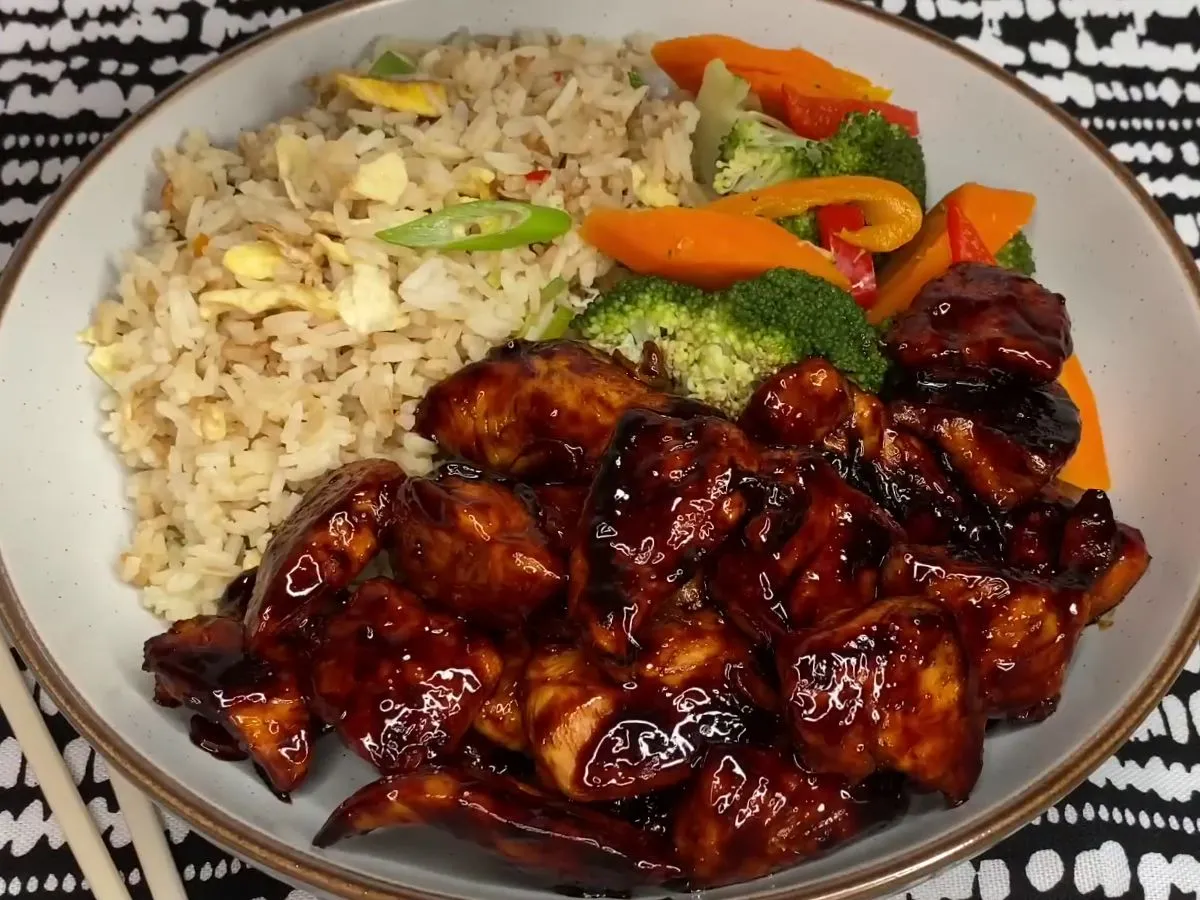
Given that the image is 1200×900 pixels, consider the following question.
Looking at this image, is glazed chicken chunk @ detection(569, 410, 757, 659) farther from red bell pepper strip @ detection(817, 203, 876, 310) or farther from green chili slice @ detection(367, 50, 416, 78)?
green chili slice @ detection(367, 50, 416, 78)

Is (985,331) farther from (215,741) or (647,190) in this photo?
(215,741)

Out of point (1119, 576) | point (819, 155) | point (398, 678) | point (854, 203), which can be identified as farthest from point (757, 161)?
point (398, 678)

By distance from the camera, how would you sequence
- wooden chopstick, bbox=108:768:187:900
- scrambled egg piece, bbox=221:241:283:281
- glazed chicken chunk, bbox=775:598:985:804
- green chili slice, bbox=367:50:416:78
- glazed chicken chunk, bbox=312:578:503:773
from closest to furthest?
glazed chicken chunk, bbox=775:598:985:804 < glazed chicken chunk, bbox=312:578:503:773 < wooden chopstick, bbox=108:768:187:900 < scrambled egg piece, bbox=221:241:283:281 < green chili slice, bbox=367:50:416:78

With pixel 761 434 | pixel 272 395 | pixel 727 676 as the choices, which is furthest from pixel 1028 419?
pixel 272 395

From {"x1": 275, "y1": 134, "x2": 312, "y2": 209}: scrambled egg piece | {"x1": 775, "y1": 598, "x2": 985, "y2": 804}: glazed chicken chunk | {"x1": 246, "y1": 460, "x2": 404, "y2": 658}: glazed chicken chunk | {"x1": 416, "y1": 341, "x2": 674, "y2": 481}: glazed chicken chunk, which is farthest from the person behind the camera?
{"x1": 275, "y1": 134, "x2": 312, "y2": 209}: scrambled egg piece

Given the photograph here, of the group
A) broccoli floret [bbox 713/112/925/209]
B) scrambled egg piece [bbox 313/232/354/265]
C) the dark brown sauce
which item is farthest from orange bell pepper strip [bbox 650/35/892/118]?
the dark brown sauce

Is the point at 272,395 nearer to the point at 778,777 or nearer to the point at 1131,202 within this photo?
the point at 778,777
